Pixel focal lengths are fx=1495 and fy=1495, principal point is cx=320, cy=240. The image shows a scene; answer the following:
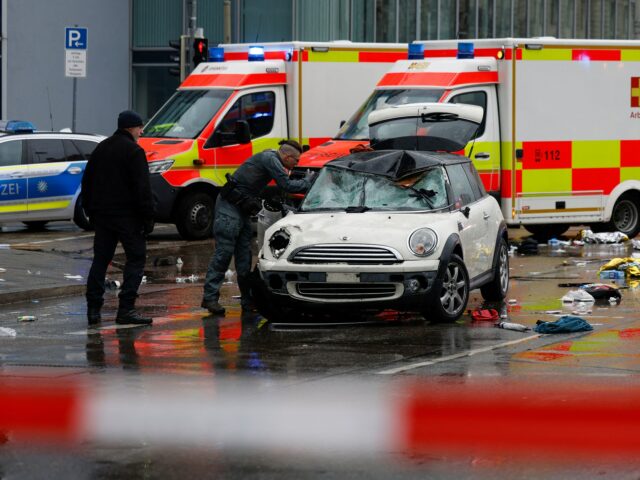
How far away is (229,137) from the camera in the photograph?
21.6 meters

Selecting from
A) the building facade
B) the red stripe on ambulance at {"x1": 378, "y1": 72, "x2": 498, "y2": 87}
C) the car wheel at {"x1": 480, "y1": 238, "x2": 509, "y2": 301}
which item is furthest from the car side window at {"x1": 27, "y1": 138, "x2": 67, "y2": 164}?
the building facade

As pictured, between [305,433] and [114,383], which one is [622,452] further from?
[114,383]

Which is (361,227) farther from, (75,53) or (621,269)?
(75,53)

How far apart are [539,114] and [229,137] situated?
4.45m

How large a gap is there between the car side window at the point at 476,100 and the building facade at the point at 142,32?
18.8 metres

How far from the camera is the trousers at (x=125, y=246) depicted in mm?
12547

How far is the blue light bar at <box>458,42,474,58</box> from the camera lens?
2042cm

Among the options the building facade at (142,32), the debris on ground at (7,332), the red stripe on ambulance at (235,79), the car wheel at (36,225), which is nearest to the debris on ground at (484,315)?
the debris on ground at (7,332)

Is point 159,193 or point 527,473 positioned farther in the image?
point 159,193

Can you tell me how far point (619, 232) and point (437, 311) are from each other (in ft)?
33.3

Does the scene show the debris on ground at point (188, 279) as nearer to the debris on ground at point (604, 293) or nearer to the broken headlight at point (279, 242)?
the broken headlight at point (279, 242)

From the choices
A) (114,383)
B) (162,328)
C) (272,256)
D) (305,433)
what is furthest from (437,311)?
(305,433)

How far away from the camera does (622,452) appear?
23.8ft

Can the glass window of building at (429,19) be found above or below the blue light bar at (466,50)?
above
